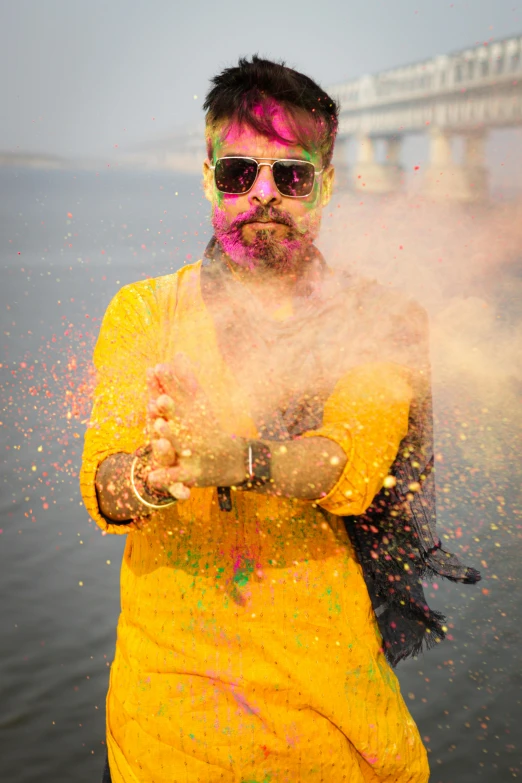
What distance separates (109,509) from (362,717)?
0.87 metres

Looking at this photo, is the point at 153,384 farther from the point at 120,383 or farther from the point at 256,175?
the point at 256,175

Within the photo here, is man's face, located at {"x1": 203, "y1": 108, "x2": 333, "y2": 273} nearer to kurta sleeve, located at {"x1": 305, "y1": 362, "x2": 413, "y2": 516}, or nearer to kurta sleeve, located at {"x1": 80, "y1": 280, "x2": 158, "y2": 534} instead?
kurta sleeve, located at {"x1": 80, "y1": 280, "x2": 158, "y2": 534}

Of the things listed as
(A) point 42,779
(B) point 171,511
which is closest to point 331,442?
(B) point 171,511

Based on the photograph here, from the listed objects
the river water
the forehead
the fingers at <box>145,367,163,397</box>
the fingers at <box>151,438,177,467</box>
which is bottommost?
the river water

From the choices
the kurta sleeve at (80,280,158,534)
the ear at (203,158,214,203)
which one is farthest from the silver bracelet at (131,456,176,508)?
the ear at (203,158,214,203)

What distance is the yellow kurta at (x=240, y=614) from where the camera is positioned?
212 cm

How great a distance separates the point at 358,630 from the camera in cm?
231

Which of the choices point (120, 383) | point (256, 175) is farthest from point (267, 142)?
point (120, 383)

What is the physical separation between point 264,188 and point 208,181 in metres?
0.29

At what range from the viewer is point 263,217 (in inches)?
91.5

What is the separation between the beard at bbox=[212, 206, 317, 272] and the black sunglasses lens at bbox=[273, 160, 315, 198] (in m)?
0.07

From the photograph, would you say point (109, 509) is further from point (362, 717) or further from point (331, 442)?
point (362, 717)

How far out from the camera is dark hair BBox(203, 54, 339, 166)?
2.36m

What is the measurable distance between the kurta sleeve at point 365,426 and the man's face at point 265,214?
1.28ft
